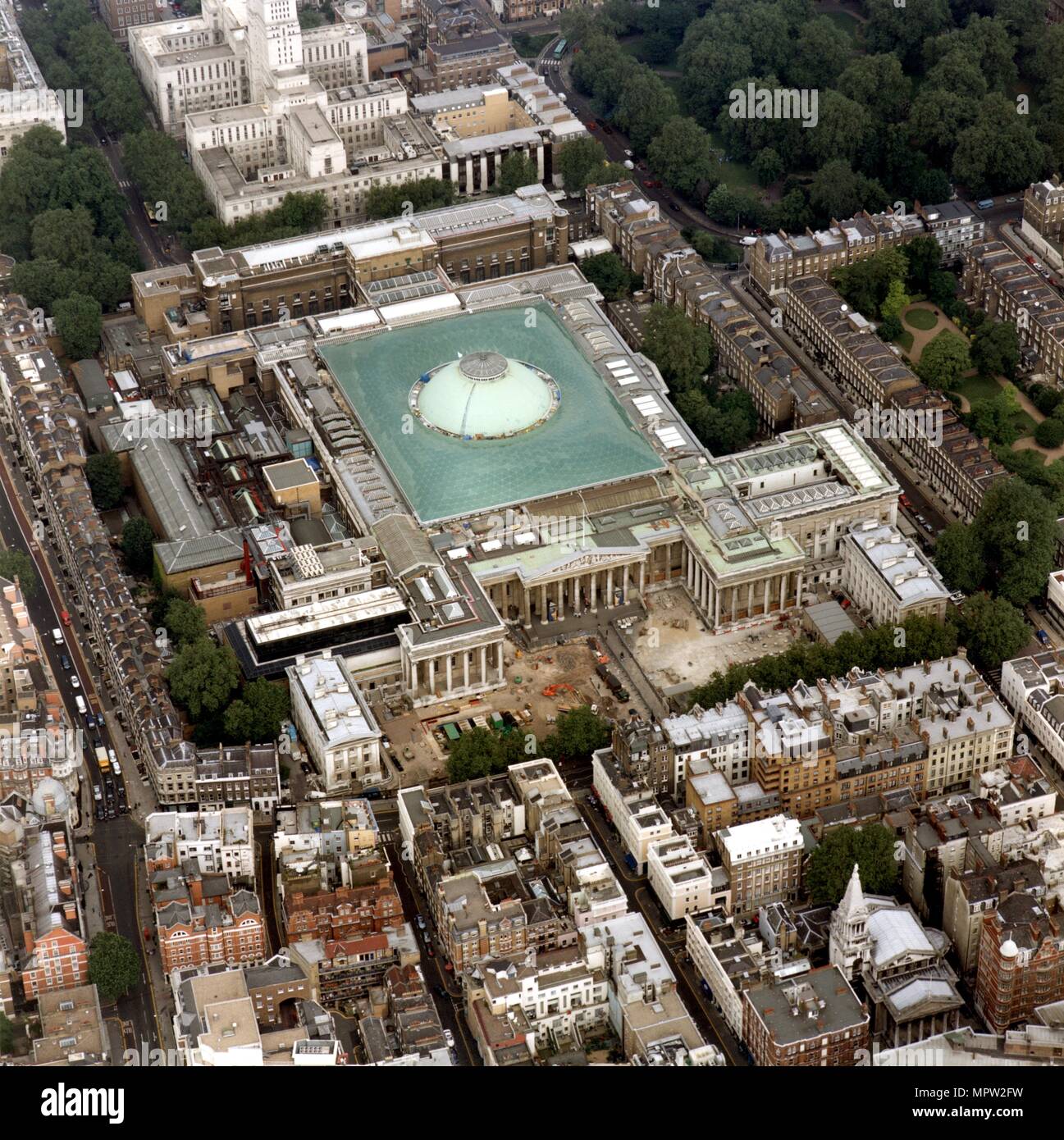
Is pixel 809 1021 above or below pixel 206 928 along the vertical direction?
above

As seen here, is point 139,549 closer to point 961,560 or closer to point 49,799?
point 49,799

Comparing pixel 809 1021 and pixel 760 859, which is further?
pixel 760 859

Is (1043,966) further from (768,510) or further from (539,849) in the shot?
(768,510)

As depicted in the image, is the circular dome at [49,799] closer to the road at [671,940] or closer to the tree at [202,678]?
the tree at [202,678]

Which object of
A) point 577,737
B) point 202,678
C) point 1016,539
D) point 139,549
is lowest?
point 577,737

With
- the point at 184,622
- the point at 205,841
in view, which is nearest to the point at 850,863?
the point at 205,841

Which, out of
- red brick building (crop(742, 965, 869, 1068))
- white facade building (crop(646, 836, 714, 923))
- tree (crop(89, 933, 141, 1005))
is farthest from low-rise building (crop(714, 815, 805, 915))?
tree (crop(89, 933, 141, 1005))
